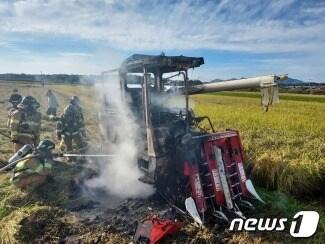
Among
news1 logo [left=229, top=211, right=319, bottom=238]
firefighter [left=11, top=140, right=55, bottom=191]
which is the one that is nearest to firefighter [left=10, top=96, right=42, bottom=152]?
firefighter [left=11, top=140, right=55, bottom=191]

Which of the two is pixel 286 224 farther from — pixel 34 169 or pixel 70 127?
pixel 70 127

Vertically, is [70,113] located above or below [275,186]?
above

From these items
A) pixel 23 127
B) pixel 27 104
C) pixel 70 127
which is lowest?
pixel 70 127

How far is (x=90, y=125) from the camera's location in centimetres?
1836

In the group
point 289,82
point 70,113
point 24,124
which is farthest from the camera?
point 289,82

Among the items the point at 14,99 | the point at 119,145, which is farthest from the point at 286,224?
the point at 14,99

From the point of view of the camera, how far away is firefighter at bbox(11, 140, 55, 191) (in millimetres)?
8305

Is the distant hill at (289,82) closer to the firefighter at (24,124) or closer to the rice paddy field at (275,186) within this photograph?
the rice paddy field at (275,186)

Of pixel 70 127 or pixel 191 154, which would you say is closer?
pixel 191 154

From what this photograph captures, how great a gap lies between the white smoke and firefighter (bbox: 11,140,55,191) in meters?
1.12

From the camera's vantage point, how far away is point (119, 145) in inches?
356

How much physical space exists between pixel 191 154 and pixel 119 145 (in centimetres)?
253

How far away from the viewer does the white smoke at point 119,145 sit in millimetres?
8406

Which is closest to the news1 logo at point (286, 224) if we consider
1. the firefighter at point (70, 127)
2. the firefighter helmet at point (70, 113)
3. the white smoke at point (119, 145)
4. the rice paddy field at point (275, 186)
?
the rice paddy field at point (275, 186)
